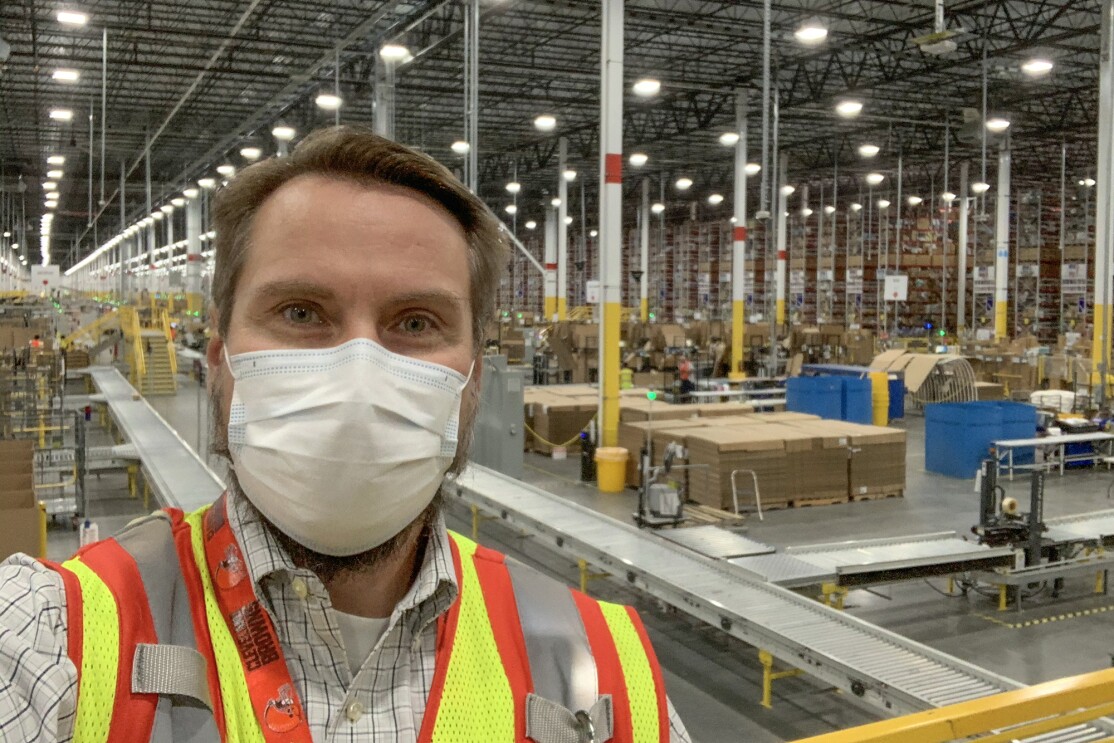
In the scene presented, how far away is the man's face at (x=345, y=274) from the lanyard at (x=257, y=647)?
25 centimetres

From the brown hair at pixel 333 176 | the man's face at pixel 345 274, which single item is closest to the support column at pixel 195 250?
the brown hair at pixel 333 176

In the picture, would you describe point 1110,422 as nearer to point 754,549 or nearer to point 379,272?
point 754,549

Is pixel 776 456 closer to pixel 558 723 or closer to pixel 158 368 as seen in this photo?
pixel 558 723

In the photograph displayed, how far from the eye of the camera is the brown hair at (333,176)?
4.39 feet

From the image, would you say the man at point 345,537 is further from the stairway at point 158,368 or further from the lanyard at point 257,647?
the stairway at point 158,368

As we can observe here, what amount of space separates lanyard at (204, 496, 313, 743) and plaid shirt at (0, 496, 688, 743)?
2 cm

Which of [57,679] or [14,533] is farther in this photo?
[14,533]

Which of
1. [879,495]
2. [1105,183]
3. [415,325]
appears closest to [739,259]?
[1105,183]

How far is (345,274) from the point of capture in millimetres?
1279

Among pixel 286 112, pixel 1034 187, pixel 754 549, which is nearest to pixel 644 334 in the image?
pixel 286 112

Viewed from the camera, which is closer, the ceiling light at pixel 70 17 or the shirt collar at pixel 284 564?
the shirt collar at pixel 284 564

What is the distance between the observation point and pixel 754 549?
8.09m

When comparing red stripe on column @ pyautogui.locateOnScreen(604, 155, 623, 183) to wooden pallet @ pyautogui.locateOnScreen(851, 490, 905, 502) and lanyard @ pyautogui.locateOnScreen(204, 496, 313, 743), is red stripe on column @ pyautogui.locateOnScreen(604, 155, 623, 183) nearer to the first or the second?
wooden pallet @ pyautogui.locateOnScreen(851, 490, 905, 502)

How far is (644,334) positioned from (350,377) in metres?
29.2
